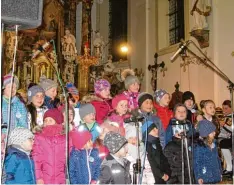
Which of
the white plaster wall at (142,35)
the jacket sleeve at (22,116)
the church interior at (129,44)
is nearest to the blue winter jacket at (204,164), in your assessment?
the jacket sleeve at (22,116)

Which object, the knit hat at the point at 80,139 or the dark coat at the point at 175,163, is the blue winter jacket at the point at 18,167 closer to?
the knit hat at the point at 80,139

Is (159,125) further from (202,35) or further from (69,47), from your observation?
(69,47)

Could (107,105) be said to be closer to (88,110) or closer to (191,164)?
(88,110)

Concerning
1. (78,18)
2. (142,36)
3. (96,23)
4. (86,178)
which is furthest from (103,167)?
(96,23)

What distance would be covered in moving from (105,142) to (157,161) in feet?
2.57

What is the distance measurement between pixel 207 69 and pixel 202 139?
435 cm

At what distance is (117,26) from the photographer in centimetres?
1434

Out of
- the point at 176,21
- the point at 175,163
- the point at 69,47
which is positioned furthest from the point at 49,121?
the point at 176,21

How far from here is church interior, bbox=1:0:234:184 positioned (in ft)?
28.9

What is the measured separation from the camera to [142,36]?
1245cm

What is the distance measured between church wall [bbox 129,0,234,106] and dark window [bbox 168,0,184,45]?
0.62 ft

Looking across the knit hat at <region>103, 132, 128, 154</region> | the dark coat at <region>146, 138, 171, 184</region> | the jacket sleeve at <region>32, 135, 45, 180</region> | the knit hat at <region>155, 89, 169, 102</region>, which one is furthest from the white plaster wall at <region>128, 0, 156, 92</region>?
the jacket sleeve at <region>32, 135, 45, 180</region>

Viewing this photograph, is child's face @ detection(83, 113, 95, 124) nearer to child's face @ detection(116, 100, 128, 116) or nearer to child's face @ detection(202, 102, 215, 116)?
child's face @ detection(116, 100, 128, 116)

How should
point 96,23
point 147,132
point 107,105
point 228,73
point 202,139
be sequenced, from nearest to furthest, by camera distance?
point 147,132 < point 202,139 < point 107,105 < point 228,73 < point 96,23
